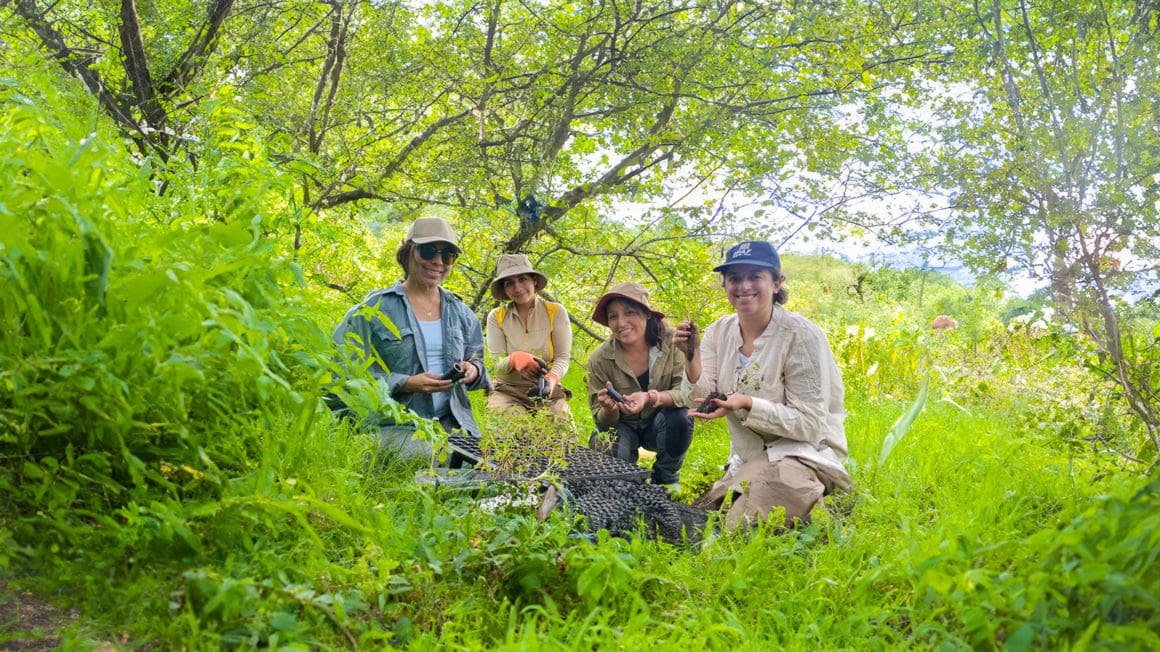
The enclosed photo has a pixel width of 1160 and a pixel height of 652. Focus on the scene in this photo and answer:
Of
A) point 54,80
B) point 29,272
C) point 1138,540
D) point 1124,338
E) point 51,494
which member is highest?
point 54,80

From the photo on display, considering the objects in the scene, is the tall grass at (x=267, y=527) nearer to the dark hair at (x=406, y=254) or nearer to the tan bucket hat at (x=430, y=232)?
the tan bucket hat at (x=430, y=232)

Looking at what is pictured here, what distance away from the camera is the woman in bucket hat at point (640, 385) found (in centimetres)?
467

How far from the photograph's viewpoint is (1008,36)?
11.6 feet

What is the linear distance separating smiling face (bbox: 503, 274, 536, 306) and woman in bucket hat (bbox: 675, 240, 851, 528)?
1545 mm

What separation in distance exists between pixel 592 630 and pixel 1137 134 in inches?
94.2

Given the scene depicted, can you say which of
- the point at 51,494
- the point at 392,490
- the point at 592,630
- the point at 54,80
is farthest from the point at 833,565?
the point at 54,80

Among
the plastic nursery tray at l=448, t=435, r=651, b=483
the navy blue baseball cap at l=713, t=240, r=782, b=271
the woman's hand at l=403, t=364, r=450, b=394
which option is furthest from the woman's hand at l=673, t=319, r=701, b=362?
the woman's hand at l=403, t=364, r=450, b=394

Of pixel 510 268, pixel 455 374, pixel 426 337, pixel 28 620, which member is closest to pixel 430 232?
pixel 426 337

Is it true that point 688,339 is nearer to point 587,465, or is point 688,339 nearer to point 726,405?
point 726,405

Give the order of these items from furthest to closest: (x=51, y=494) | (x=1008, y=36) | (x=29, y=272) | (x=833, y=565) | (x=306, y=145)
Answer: (x=306, y=145) → (x=1008, y=36) → (x=833, y=565) → (x=51, y=494) → (x=29, y=272)

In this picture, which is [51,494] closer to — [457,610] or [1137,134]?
[457,610]

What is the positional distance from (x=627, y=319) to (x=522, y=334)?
79cm

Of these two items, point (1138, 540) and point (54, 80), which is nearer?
point (1138, 540)

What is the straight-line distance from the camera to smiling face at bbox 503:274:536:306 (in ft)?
17.1
